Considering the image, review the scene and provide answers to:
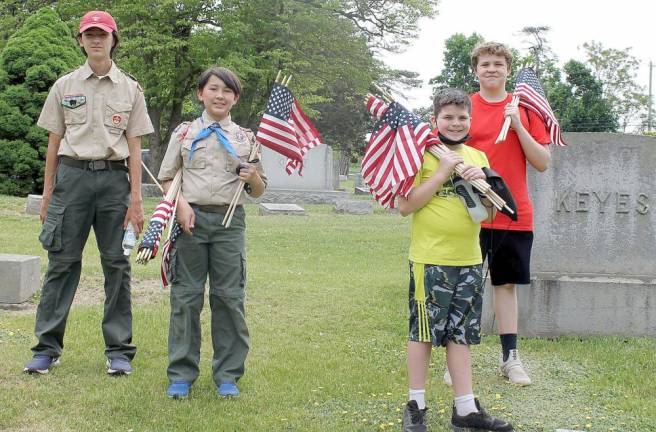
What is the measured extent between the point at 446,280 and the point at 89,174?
7.28 ft

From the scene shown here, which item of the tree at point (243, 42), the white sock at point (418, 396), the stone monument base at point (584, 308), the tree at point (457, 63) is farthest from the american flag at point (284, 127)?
the tree at point (457, 63)

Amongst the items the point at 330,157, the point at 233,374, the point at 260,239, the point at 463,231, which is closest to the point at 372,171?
the point at 463,231

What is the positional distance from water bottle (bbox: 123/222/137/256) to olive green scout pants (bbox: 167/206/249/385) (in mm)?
348

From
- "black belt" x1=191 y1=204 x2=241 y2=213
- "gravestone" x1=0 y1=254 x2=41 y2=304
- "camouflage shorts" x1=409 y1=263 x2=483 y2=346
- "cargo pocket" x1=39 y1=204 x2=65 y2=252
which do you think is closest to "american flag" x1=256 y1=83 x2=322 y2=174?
"black belt" x1=191 y1=204 x2=241 y2=213

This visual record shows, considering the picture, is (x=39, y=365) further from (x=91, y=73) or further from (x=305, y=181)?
(x=305, y=181)

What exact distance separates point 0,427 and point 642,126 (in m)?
54.5

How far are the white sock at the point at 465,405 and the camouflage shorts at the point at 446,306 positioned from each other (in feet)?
0.88

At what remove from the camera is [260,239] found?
41.6 ft

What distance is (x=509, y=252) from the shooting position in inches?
184

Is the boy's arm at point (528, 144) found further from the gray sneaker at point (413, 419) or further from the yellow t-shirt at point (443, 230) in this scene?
the gray sneaker at point (413, 419)

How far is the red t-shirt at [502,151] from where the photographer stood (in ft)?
14.9

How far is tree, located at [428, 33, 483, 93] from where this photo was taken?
2094 inches

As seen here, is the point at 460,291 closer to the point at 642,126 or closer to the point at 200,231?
the point at 200,231

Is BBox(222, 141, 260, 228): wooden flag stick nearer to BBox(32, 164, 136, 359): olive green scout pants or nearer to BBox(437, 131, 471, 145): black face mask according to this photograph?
BBox(32, 164, 136, 359): olive green scout pants
